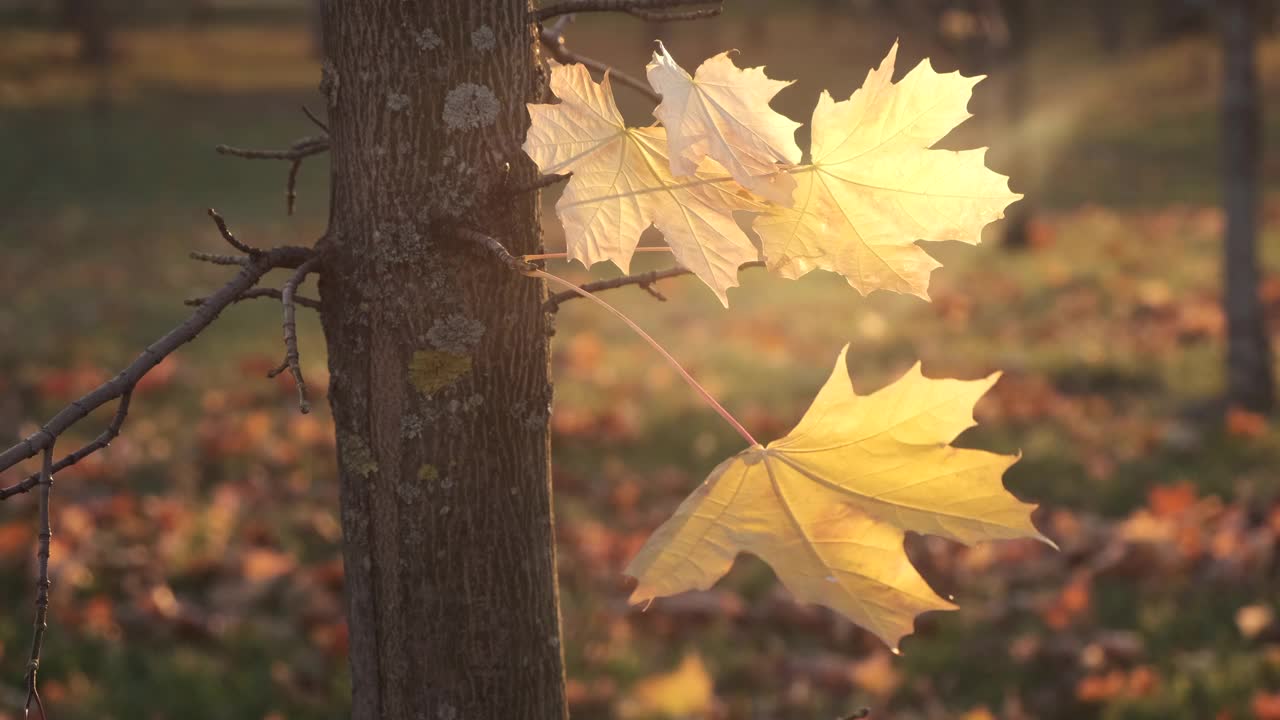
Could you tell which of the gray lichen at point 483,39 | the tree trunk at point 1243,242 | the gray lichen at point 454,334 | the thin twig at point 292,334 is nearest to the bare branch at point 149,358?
the thin twig at point 292,334

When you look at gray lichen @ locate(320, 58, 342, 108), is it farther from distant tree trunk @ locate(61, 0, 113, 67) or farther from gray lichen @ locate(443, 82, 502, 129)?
distant tree trunk @ locate(61, 0, 113, 67)

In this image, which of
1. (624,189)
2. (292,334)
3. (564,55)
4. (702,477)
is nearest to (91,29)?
(702,477)

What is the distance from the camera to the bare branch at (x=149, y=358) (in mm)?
1073

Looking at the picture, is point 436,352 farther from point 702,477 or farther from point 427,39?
point 702,477

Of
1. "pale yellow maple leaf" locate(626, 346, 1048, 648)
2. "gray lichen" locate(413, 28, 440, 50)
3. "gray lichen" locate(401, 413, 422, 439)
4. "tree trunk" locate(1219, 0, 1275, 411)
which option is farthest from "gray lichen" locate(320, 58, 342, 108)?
"tree trunk" locate(1219, 0, 1275, 411)

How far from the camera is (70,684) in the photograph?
306cm

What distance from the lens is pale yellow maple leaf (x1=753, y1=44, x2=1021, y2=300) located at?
1134 millimetres

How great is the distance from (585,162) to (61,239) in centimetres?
1234

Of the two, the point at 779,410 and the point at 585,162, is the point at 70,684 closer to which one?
the point at 585,162

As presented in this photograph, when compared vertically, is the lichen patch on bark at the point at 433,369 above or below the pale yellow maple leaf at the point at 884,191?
below

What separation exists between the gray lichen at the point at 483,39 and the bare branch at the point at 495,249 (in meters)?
0.20

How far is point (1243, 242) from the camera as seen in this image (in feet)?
17.0

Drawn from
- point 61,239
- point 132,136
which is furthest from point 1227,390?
point 132,136

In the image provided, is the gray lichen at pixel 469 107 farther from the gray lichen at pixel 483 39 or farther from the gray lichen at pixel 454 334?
the gray lichen at pixel 454 334
